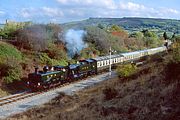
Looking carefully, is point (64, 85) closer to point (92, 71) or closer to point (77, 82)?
point (77, 82)

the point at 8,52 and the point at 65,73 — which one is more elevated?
the point at 8,52

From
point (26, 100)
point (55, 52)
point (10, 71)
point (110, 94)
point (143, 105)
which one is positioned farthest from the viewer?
point (55, 52)

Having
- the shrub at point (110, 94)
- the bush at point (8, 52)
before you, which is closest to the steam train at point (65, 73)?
the bush at point (8, 52)

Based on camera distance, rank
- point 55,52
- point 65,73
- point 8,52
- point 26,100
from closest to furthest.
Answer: point 26,100 → point 65,73 → point 8,52 → point 55,52

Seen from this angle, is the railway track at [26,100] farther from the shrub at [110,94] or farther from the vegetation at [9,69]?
the shrub at [110,94]

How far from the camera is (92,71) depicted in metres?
50.7

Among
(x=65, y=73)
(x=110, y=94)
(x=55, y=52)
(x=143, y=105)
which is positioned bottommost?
(x=65, y=73)

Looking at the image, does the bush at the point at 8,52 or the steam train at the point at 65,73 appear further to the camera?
the bush at the point at 8,52

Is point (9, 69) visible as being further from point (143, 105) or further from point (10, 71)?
point (143, 105)

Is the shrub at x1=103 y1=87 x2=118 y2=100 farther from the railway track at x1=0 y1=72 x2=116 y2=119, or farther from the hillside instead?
the railway track at x1=0 y1=72 x2=116 y2=119

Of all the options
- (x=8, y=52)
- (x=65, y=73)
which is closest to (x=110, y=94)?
(x=65, y=73)

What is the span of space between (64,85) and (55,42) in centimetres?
2214

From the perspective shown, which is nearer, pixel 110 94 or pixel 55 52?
pixel 110 94

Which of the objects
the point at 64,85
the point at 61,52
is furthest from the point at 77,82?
the point at 61,52
